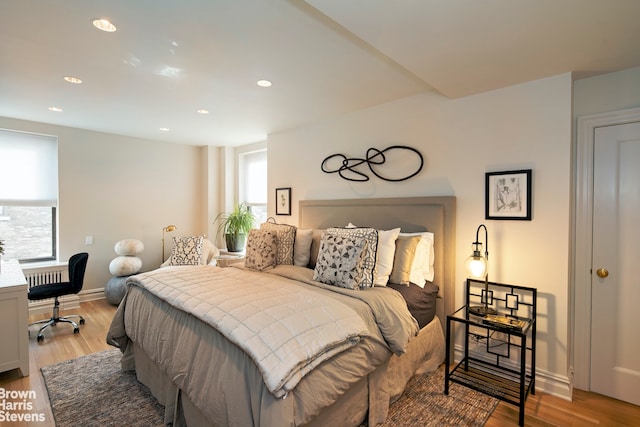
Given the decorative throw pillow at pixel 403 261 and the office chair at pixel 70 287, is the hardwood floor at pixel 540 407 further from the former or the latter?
the decorative throw pillow at pixel 403 261

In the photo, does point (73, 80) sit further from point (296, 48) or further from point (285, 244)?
point (285, 244)

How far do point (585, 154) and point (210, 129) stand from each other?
420 centimetres

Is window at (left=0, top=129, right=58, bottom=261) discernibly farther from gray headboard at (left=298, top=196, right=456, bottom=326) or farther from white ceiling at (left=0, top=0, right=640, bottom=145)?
gray headboard at (left=298, top=196, right=456, bottom=326)

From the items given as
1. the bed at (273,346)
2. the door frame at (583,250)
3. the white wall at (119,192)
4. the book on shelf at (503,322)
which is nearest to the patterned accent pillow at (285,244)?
the bed at (273,346)

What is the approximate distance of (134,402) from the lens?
2.28m

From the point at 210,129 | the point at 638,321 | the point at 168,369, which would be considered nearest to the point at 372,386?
the point at 168,369

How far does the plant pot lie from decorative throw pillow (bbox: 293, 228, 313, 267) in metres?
2.07

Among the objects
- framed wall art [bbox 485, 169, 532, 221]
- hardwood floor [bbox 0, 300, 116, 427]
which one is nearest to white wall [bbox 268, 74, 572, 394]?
framed wall art [bbox 485, 169, 532, 221]

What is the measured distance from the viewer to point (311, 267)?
3.23 metres

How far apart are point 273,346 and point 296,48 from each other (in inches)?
74.3

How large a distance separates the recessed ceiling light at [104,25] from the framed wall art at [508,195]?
2.92m

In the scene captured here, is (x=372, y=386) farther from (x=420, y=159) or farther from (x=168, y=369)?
(x=420, y=159)

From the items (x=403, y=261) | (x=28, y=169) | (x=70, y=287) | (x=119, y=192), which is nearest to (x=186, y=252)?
(x=70, y=287)

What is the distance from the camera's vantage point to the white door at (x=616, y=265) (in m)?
2.30
